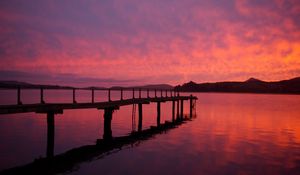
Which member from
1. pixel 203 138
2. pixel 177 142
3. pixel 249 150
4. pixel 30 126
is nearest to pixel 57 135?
pixel 30 126

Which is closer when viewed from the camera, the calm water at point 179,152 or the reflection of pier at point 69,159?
the reflection of pier at point 69,159

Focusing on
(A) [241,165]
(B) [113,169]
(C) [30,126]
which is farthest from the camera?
(C) [30,126]

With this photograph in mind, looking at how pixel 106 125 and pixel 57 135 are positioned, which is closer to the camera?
pixel 106 125

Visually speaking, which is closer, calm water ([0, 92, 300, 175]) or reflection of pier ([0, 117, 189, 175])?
reflection of pier ([0, 117, 189, 175])

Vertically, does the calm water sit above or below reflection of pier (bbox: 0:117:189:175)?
below

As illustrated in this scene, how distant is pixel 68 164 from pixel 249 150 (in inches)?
490

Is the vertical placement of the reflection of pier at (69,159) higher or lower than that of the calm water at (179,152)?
higher

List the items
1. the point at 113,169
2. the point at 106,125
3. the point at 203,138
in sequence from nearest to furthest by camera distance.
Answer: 1. the point at 113,169
2. the point at 106,125
3. the point at 203,138

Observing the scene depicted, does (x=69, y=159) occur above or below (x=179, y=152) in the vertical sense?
above

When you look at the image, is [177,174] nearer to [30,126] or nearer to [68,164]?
[68,164]

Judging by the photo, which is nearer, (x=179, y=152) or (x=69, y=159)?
(x=69, y=159)

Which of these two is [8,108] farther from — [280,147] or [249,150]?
[280,147]

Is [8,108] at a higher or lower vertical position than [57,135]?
higher

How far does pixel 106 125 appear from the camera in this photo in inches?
945
